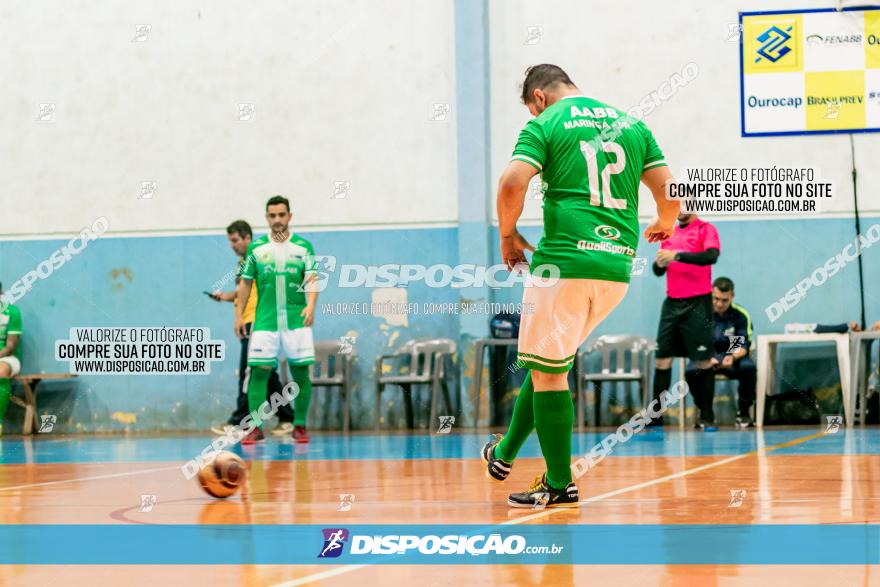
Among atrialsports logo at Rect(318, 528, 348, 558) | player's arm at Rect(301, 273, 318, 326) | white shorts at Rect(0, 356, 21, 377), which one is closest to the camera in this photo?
atrialsports logo at Rect(318, 528, 348, 558)

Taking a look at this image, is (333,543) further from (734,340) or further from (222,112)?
(222,112)

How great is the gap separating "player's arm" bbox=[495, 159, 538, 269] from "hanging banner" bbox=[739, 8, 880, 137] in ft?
29.2

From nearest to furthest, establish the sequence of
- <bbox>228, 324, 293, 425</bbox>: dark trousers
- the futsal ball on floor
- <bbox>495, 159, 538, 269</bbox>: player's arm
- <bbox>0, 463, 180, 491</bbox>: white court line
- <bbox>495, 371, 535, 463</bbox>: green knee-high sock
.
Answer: <bbox>495, 159, 538, 269</bbox>: player's arm, <bbox>495, 371, 535, 463</bbox>: green knee-high sock, the futsal ball on floor, <bbox>0, 463, 180, 491</bbox>: white court line, <bbox>228, 324, 293, 425</bbox>: dark trousers

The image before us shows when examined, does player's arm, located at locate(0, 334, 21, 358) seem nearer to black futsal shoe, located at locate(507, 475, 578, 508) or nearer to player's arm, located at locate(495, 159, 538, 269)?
black futsal shoe, located at locate(507, 475, 578, 508)

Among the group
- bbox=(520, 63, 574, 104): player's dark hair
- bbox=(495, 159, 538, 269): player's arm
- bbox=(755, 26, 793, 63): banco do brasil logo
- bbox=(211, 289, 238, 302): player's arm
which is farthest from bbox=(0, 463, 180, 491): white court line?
bbox=(755, 26, 793, 63): banco do brasil logo

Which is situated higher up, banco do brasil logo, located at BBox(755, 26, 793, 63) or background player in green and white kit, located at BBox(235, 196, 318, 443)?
banco do brasil logo, located at BBox(755, 26, 793, 63)

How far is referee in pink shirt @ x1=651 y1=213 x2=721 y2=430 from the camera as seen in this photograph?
11.3 meters

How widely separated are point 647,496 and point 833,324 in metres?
8.43

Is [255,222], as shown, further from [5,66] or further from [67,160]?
[5,66]

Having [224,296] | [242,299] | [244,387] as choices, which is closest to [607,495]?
[242,299]

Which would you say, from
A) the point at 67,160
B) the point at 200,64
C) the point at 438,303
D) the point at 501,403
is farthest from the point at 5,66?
the point at 501,403

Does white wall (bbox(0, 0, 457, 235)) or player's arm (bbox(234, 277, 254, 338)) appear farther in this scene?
white wall (bbox(0, 0, 457, 235))

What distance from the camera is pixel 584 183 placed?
505 centimetres

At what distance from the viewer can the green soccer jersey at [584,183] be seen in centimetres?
499
